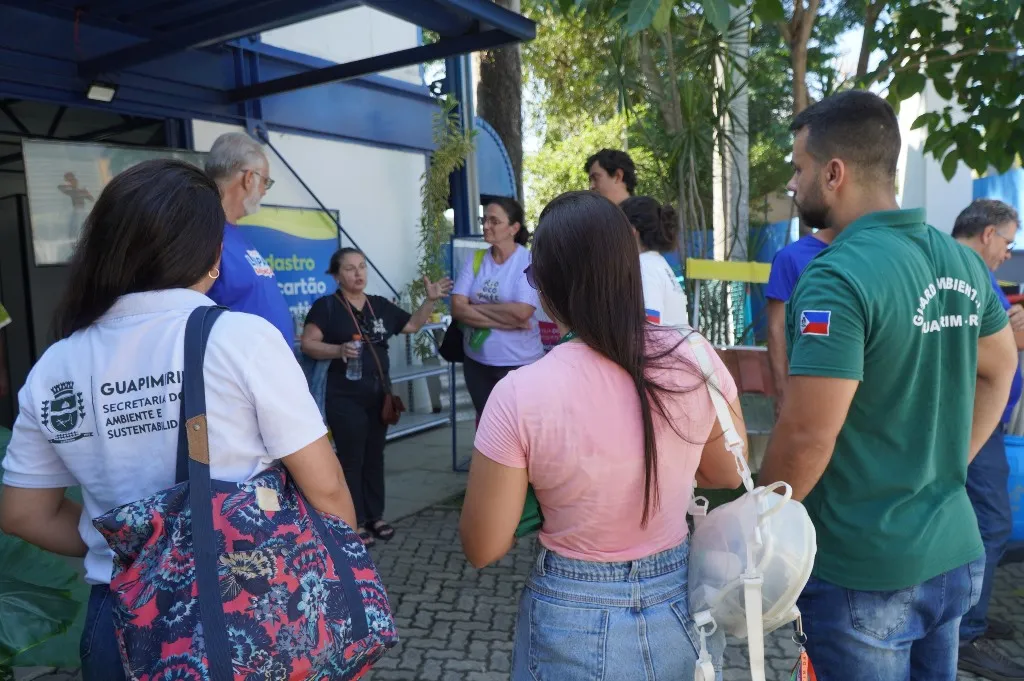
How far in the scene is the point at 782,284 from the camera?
361cm

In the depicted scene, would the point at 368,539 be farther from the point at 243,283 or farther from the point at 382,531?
the point at 243,283

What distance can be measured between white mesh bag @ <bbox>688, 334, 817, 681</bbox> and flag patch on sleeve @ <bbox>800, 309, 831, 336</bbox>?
0.28m

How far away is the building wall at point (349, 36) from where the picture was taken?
6.91m

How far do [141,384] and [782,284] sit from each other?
9.35 ft

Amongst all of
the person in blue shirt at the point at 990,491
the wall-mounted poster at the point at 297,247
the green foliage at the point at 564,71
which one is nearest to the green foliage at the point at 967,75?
the person in blue shirt at the point at 990,491

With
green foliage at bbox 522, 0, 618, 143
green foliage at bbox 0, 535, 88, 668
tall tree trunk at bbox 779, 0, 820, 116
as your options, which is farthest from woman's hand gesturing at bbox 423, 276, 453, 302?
green foliage at bbox 522, 0, 618, 143

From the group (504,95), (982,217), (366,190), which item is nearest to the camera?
(982,217)

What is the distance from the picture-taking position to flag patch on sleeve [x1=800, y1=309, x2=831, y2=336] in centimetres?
168

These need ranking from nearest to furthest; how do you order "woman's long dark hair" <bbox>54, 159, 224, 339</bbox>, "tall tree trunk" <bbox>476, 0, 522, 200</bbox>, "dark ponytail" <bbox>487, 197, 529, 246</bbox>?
"woman's long dark hair" <bbox>54, 159, 224, 339</bbox>, "dark ponytail" <bbox>487, 197, 529, 246</bbox>, "tall tree trunk" <bbox>476, 0, 522, 200</bbox>

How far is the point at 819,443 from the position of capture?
170 cm

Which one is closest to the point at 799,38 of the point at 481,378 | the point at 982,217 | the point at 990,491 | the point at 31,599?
the point at 982,217

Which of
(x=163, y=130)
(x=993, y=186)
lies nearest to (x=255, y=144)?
(x=163, y=130)

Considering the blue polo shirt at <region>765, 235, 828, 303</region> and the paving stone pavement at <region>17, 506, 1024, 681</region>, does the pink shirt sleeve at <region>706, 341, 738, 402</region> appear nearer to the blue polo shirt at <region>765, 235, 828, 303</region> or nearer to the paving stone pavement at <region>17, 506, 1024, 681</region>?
the blue polo shirt at <region>765, 235, 828, 303</region>

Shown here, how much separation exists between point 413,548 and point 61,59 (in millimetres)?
3763
